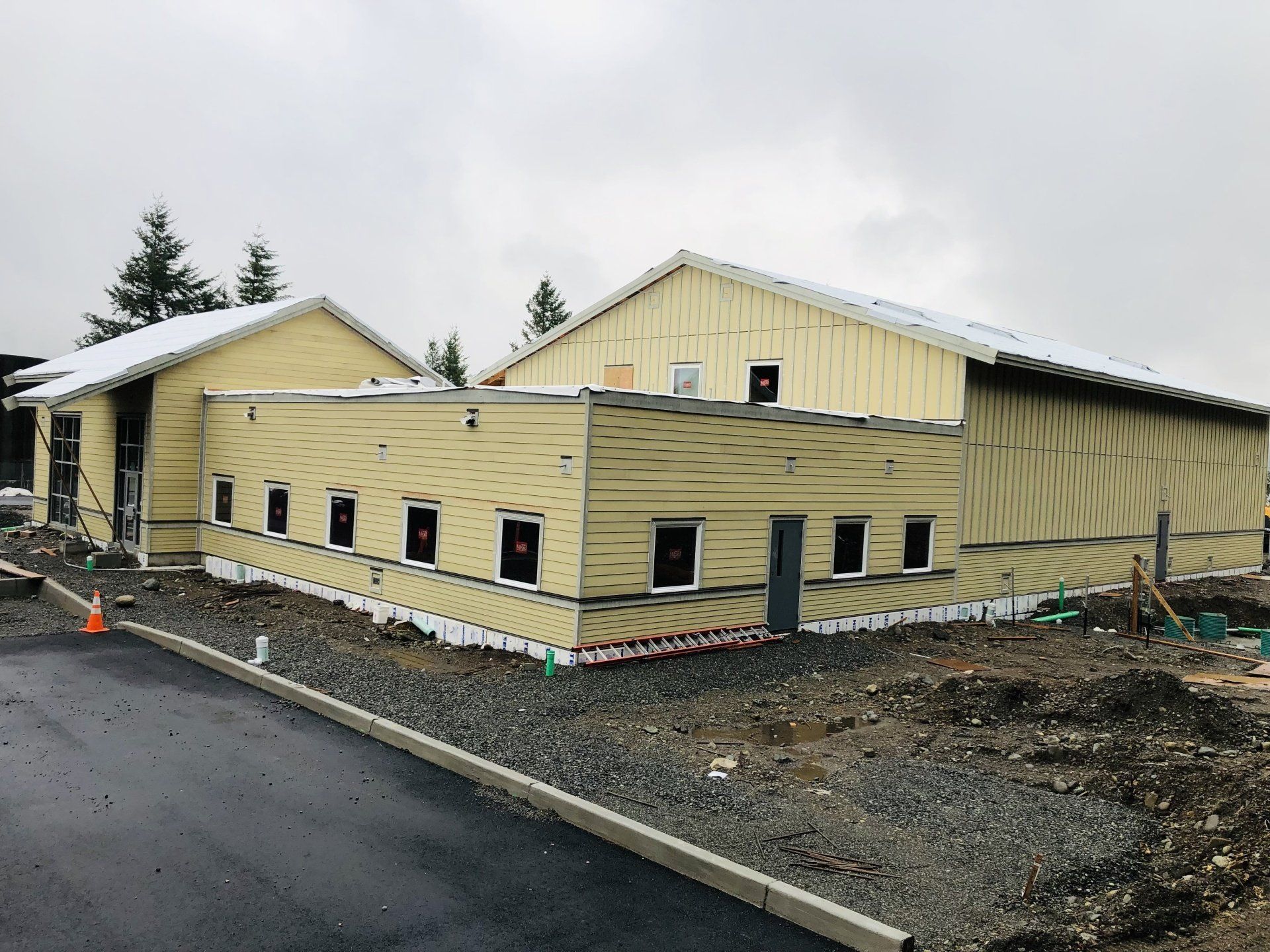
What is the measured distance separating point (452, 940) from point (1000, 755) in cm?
620

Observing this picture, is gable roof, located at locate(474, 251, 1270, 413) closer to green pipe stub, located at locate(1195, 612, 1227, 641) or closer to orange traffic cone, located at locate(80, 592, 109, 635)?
green pipe stub, located at locate(1195, 612, 1227, 641)

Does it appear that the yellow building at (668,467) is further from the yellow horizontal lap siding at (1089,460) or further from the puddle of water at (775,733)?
the puddle of water at (775,733)

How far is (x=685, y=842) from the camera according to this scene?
635 cm

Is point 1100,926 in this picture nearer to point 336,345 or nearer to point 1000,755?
point 1000,755

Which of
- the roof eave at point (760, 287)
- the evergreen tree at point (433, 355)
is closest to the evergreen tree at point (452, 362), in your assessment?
the evergreen tree at point (433, 355)

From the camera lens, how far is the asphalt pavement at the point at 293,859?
526 cm

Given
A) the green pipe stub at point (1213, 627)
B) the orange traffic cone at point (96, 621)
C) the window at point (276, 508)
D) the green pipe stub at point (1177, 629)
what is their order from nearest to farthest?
the orange traffic cone at point (96, 621), the window at point (276, 508), the green pipe stub at point (1213, 627), the green pipe stub at point (1177, 629)

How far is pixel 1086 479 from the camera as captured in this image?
804 inches

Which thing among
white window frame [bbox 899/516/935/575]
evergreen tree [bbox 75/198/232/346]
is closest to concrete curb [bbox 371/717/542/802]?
white window frame [bbox 899/516/935/575]

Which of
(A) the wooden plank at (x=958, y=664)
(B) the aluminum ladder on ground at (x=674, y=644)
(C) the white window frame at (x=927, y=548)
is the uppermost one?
(C) the white window frame at (x=927, y=548)

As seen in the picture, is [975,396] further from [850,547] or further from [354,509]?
[354,509]

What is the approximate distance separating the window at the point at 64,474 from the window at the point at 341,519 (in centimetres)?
1059

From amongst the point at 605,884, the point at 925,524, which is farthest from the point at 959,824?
the point at 925,524


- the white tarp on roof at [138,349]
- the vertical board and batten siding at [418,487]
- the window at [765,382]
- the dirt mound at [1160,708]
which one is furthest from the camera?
the window at [765,382]
